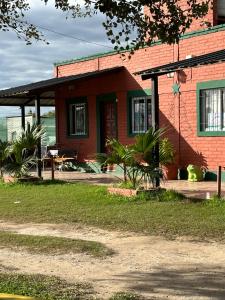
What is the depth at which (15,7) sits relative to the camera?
19.7 ft

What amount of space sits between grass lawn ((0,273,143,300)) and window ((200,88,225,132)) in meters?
9.88

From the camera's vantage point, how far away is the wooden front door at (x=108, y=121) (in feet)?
63.3

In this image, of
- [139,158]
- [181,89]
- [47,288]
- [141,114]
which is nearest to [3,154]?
[141,114]

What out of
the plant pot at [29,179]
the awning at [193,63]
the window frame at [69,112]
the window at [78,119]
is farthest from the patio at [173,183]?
the awning at [193,63]

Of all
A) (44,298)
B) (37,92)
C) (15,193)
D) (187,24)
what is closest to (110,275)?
(44,298)

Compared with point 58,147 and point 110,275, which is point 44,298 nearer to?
point 110,275

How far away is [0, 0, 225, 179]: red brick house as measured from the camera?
15.4 m

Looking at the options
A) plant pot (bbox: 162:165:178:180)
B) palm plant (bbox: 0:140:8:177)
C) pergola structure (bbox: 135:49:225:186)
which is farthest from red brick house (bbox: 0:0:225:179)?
palm plant (bbox: 0:140:8:177)

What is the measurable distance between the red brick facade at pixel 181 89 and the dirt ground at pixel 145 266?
747cm

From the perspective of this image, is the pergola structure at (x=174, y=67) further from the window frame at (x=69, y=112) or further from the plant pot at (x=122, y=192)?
the window frame at (x=69, y=112)

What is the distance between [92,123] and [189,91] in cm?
502

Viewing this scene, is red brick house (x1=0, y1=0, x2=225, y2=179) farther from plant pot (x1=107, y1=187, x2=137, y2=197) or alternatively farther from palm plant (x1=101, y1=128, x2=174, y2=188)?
plant pot (x1=107, y1=187, x2=137, y2=197)

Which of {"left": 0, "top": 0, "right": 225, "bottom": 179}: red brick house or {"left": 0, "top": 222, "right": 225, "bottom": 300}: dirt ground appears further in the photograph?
{"left": 0, "top": 0, "right": 225, "bottom": 179}: red brick house

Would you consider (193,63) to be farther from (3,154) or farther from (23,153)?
(3,154)
